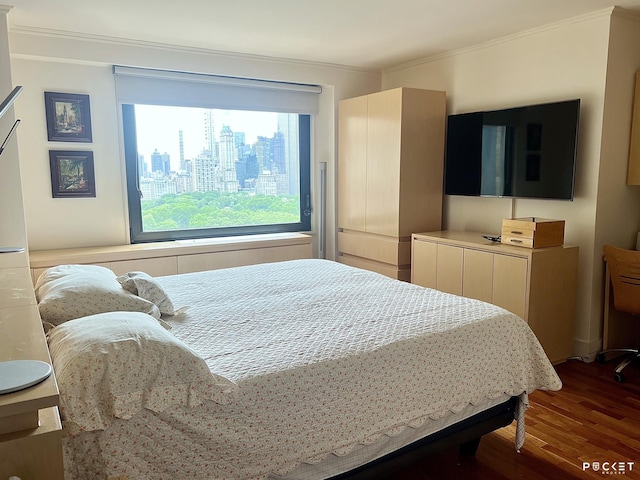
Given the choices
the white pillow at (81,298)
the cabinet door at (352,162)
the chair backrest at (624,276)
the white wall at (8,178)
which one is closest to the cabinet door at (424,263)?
the cabinet door at (352,162)

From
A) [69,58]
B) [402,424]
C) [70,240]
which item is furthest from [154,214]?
[402,424]

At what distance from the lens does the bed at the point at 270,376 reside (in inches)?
56.8

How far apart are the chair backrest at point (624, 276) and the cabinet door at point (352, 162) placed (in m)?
2.11

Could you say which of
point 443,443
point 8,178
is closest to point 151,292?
point 443,443

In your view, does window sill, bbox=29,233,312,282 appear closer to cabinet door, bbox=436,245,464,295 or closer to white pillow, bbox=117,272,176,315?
cabinet door, bbox=436,245,464,295

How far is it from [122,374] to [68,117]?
9.95ft

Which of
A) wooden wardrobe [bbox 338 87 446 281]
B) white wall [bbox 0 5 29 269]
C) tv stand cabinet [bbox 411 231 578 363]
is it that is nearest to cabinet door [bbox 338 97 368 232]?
wooden wardrobe [bbox 338 87 446 281]

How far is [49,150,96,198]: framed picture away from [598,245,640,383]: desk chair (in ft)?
12.9

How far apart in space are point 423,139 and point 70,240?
122 inches

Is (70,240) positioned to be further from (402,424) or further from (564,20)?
(564,20)

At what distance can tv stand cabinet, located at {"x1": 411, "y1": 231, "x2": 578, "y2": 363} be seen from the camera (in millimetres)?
3211

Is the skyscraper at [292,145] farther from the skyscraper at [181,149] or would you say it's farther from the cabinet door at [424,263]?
the cabinet door at [424,263]

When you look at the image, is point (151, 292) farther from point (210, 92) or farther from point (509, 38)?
point (509, 38)

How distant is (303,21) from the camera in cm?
335
